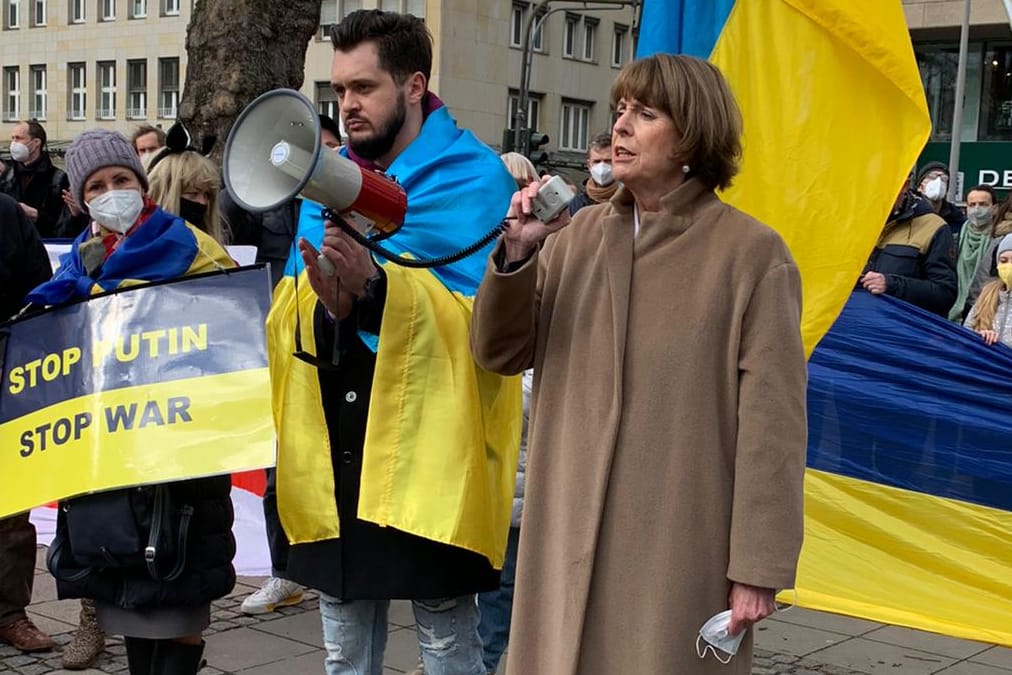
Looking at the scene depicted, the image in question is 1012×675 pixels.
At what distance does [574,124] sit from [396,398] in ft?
154

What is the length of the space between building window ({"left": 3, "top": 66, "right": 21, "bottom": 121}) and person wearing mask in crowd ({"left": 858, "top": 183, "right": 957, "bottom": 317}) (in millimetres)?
47382

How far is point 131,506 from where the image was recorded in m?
3.63

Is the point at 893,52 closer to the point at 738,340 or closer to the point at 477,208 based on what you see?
the point at 477,208

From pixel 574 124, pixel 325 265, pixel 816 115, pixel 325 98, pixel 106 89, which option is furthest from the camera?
pixel 574 124

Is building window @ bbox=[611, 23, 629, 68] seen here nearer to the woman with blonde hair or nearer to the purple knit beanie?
the woman with blonde hair

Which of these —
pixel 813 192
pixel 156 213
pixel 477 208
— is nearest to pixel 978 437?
pixel 813 192

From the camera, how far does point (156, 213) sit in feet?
12.9

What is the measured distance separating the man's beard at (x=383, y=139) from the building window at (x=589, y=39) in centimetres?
4626

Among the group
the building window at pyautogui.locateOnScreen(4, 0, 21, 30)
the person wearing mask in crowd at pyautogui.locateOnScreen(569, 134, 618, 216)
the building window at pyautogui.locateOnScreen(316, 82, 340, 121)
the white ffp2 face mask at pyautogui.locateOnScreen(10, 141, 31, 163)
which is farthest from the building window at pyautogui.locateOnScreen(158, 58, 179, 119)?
the person wearing mask in crowd at pyautogui.locateOnScreen(569, 134, 618, 216)

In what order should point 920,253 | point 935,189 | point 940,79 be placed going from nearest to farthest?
point 920,253 < point 935,189 < point 940,79

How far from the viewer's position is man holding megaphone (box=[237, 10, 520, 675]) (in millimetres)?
3111

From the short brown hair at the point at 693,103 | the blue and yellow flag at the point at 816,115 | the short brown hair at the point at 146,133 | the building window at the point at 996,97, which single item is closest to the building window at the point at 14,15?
the building window at the point at 996,97

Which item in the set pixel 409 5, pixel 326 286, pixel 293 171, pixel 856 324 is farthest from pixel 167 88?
pixel 293 171

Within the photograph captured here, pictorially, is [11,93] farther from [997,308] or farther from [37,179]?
[997,308]
